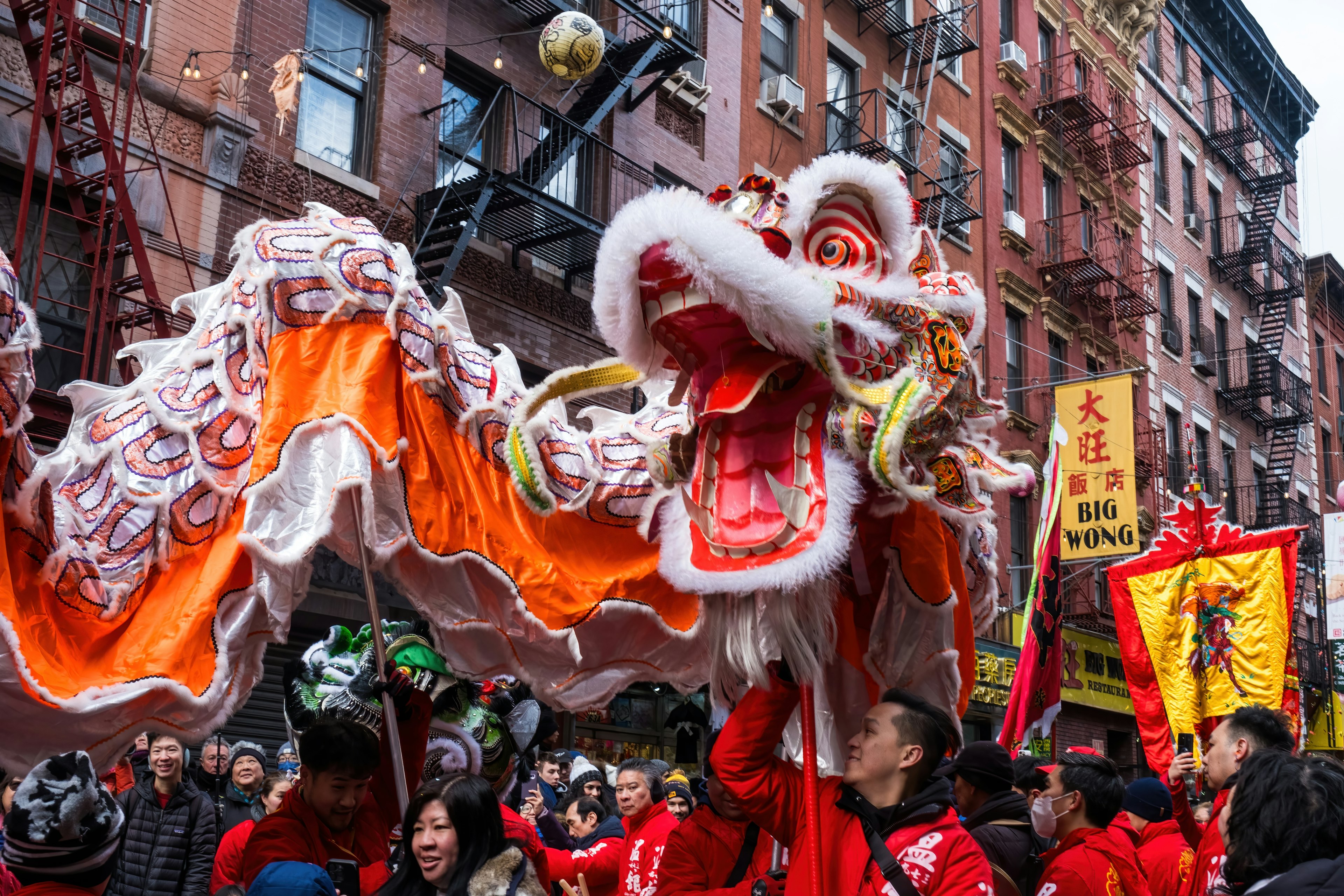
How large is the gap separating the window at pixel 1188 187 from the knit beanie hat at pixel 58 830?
88.9 ft

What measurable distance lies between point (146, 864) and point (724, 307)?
410 centimetres

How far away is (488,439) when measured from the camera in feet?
14.2

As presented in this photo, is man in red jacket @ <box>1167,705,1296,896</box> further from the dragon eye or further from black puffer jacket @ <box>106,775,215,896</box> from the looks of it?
black puffer jacket @ <box>106,775,215,896</box>

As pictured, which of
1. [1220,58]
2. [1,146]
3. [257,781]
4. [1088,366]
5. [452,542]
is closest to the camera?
[452,542]

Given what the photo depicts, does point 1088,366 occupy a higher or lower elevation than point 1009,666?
higher

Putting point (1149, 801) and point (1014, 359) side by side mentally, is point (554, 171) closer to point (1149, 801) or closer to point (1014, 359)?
point (1149, 801)

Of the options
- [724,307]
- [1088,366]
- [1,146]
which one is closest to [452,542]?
[724,307]

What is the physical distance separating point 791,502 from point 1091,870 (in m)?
1.64

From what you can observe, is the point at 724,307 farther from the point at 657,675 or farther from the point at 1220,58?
the point at 1220,58

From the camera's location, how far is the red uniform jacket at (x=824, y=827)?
120 inches

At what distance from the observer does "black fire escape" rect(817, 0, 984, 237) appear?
1738 cm

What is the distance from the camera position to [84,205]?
8.45 metres

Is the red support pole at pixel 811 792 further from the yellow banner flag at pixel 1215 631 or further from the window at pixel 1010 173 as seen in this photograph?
the window at pixel 1010 173

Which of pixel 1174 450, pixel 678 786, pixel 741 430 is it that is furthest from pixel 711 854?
pixel 1174 450
